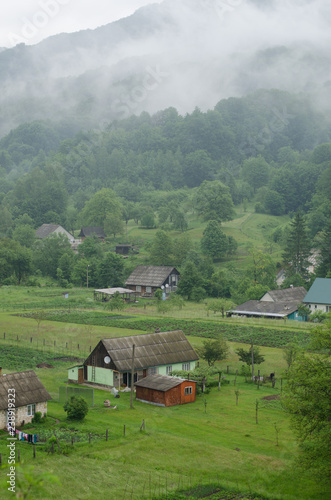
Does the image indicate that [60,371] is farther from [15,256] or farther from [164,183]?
[164,183]

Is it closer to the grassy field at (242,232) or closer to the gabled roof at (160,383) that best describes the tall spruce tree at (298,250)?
the grassy field at (242,232)

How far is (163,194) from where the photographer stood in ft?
465

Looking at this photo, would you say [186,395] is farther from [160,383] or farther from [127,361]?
[127,361]

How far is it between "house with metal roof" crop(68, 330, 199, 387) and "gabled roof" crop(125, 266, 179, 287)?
38.8m

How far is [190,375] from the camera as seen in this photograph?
3772cm

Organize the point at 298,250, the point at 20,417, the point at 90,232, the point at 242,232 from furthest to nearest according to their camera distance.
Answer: the point at 90,232 → the point at 242,232 → the point at 298,250 → the point at 20,417

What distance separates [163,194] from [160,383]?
109 metres

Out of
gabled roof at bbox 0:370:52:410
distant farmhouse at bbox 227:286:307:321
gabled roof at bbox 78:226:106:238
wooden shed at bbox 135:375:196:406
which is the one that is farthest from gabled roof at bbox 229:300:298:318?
gabled roof at bbox 78:226:106:238

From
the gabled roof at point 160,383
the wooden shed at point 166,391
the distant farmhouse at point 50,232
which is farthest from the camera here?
the distant farmhouse at point 50,232

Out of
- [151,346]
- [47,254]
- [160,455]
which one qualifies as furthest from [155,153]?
[160,455]

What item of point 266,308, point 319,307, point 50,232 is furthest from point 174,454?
point 50,232

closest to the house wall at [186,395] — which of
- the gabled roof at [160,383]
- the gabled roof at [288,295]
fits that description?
the gabled roof at [160,383]

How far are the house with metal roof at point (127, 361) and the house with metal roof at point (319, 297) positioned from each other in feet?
90.3

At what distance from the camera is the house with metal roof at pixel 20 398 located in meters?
28.0
